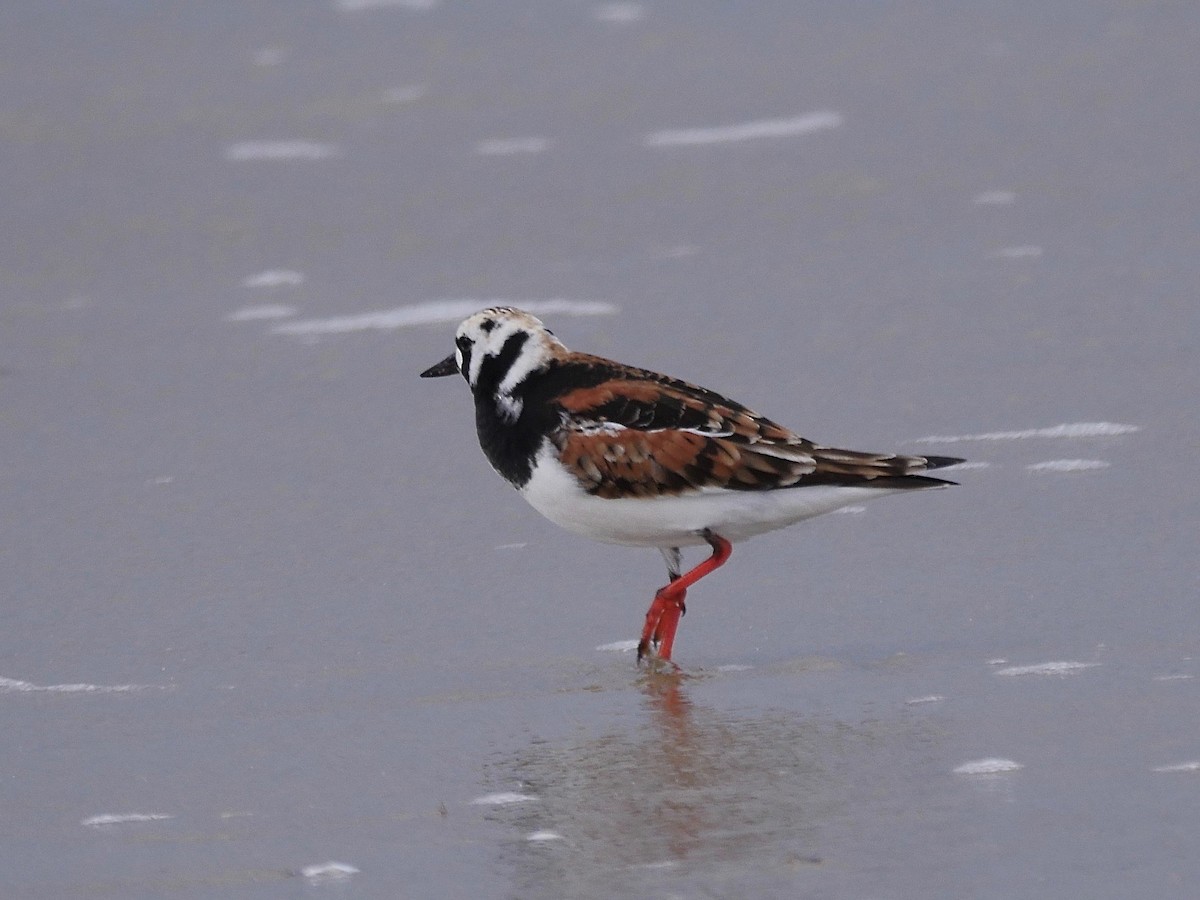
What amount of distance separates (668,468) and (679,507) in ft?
0.30

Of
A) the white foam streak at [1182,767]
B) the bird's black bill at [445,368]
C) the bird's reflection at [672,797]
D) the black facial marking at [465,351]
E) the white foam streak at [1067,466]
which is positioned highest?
the black facial marking at [465,351]

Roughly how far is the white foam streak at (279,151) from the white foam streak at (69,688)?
14.5 ft

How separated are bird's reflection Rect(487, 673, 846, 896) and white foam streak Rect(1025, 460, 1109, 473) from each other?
1.62 m

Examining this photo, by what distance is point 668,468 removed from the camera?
14.1ft

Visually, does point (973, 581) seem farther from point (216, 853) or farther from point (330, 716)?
point (216, 853)

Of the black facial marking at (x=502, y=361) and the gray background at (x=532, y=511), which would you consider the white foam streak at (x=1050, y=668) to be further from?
the black facial marking at (x=502, y=361)

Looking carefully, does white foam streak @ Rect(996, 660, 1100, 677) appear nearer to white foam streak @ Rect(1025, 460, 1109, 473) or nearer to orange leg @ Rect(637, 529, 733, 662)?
orange leg @ Rect(637, 529, 733, 662)

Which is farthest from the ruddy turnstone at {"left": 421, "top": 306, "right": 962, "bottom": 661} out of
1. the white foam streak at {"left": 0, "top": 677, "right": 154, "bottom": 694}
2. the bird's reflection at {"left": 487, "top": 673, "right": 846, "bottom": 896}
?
the white foam streak at {"left": 0, "top": 677, "right": 154, "bottom": 694}

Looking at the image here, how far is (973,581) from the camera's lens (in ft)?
14.6

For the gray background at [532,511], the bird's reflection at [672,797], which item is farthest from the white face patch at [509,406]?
the bird's reflection at [672,797]

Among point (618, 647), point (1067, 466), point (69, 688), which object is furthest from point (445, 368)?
point (1067, 466)

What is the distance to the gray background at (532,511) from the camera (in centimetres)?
323

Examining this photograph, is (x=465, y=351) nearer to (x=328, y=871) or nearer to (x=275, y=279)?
(x=328, y=871)

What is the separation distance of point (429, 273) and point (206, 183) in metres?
1.43
